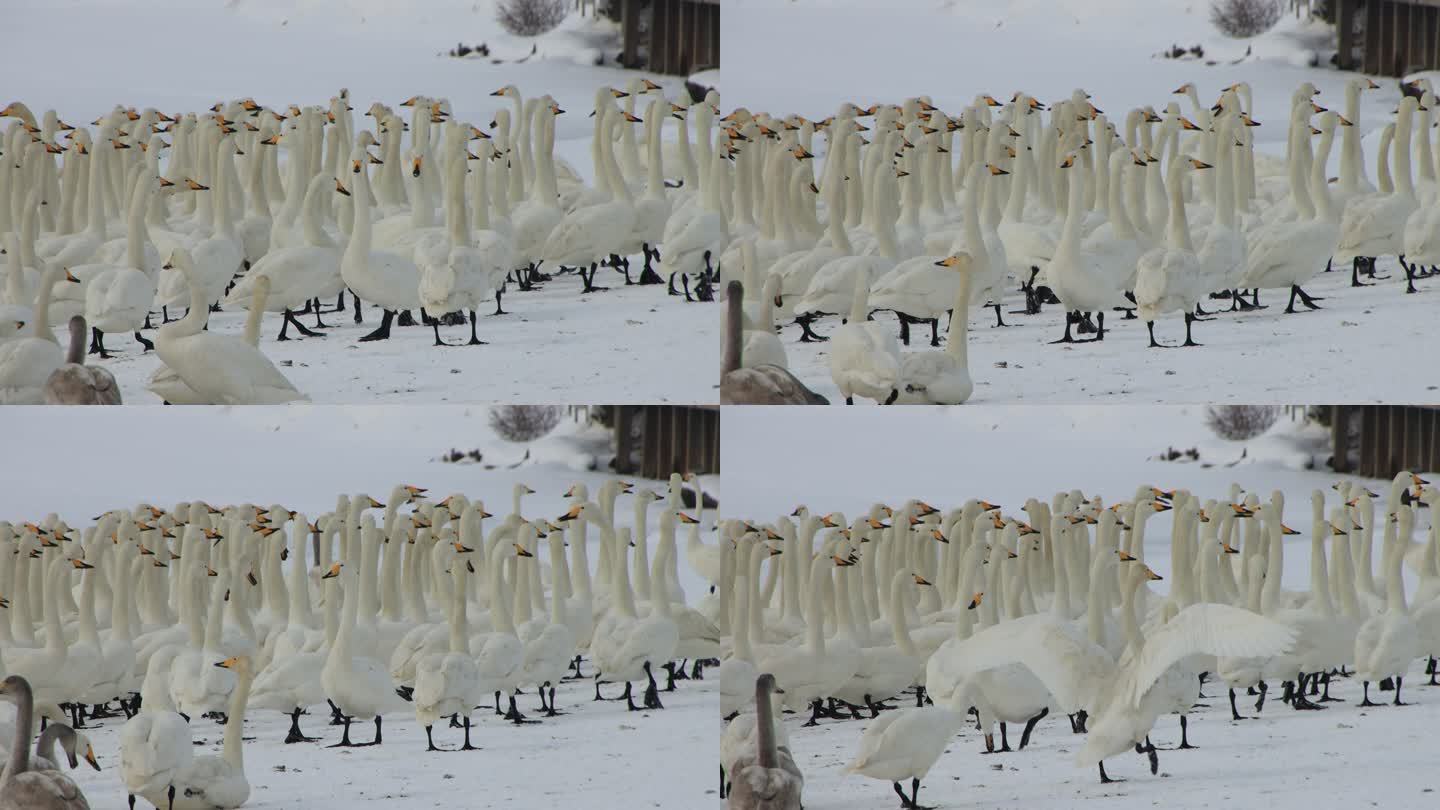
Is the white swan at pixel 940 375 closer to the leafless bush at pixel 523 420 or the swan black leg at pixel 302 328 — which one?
the leafless bush at pixel 523 420

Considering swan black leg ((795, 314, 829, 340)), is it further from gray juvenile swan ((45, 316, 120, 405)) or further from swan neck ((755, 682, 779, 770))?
gray juvenile swan ((45, 316, 120, 405))

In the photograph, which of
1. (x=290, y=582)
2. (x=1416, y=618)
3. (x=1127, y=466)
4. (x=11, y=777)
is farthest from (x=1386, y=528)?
(x=11, y=777)

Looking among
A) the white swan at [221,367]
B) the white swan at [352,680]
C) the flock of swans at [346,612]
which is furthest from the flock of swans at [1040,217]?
the white swan at [352,680]

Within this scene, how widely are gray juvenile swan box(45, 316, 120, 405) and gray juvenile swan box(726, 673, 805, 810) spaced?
2710 millimetres

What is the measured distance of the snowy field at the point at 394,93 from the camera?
9.09 meters

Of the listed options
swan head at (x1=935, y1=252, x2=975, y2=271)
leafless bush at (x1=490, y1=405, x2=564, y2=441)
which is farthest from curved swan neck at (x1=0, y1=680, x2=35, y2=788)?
swan head at (x1=935, y1=252, x2=975, y2=271)

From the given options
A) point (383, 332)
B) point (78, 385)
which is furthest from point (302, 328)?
point (78, 385)

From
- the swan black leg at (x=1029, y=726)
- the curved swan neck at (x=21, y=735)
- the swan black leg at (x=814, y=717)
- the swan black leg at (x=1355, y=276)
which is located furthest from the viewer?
the swan black leg at (x=1355, y=276)

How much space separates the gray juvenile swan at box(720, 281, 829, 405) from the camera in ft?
28.9

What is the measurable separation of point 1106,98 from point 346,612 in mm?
3811

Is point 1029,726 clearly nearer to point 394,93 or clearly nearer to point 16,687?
point 394,93

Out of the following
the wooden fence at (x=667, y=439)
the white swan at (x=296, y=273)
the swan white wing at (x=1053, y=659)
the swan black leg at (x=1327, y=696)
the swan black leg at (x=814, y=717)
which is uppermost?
the white swan at (x=296, y=273)

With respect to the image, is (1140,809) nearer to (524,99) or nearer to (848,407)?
(848,407)

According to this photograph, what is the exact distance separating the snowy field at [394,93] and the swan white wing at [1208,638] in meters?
1.96
